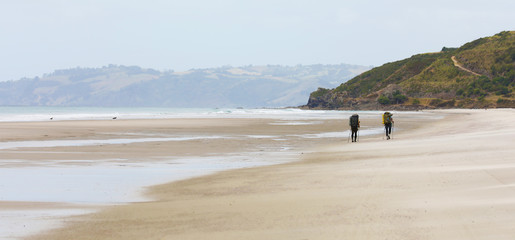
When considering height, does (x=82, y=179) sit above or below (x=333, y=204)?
below

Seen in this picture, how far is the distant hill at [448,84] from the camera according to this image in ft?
442

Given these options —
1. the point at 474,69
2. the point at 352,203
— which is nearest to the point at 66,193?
the point at 352,203

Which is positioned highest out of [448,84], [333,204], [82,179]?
[448,84]

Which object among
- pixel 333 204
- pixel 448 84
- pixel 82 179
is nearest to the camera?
pixel 333 204

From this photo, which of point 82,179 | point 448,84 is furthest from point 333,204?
point 448,84

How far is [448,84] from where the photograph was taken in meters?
145

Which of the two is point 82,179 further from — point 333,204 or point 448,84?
point 448,84

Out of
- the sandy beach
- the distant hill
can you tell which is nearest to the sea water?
the sandy beach

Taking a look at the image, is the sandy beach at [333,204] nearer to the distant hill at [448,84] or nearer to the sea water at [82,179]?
the sea water at [82,179]

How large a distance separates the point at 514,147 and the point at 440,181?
5.89m

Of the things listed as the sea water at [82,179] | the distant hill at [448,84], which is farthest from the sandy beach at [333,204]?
the distant hill at [448,84]

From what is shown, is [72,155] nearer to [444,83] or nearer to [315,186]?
[315,186]

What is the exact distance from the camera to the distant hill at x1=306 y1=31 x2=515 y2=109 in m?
135

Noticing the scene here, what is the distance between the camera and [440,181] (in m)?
10.2
